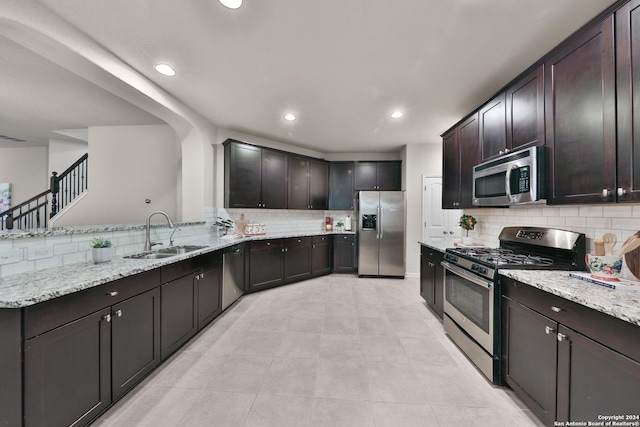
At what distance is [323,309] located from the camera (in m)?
3.28

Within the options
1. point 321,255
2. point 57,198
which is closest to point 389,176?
point 321,255

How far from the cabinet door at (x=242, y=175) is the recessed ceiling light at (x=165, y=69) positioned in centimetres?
153

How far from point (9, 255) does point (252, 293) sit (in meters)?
2.78

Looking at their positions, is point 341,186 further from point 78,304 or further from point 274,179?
point 78,304

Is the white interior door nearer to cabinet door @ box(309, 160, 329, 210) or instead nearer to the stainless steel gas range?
cabinet door @ box(309, 160, 329, 210)

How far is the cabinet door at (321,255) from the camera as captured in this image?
479 cm

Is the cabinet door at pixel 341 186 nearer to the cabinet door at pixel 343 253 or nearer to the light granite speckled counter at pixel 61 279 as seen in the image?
the cabinet door at pixel 343 253

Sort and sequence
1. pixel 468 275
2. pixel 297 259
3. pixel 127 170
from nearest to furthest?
A: pixel 468 275 → pixel 127 170 → pixel 297 259

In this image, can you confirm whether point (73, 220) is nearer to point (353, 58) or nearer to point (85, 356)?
point (85, 356)

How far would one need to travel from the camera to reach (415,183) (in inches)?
188

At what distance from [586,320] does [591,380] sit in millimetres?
273

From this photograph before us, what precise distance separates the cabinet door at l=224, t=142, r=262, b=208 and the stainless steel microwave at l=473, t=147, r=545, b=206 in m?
3.20

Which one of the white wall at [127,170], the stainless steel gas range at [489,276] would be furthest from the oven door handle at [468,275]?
the white wall at [127,170]

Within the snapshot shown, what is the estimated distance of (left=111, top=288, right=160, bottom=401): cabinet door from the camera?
1576mm
